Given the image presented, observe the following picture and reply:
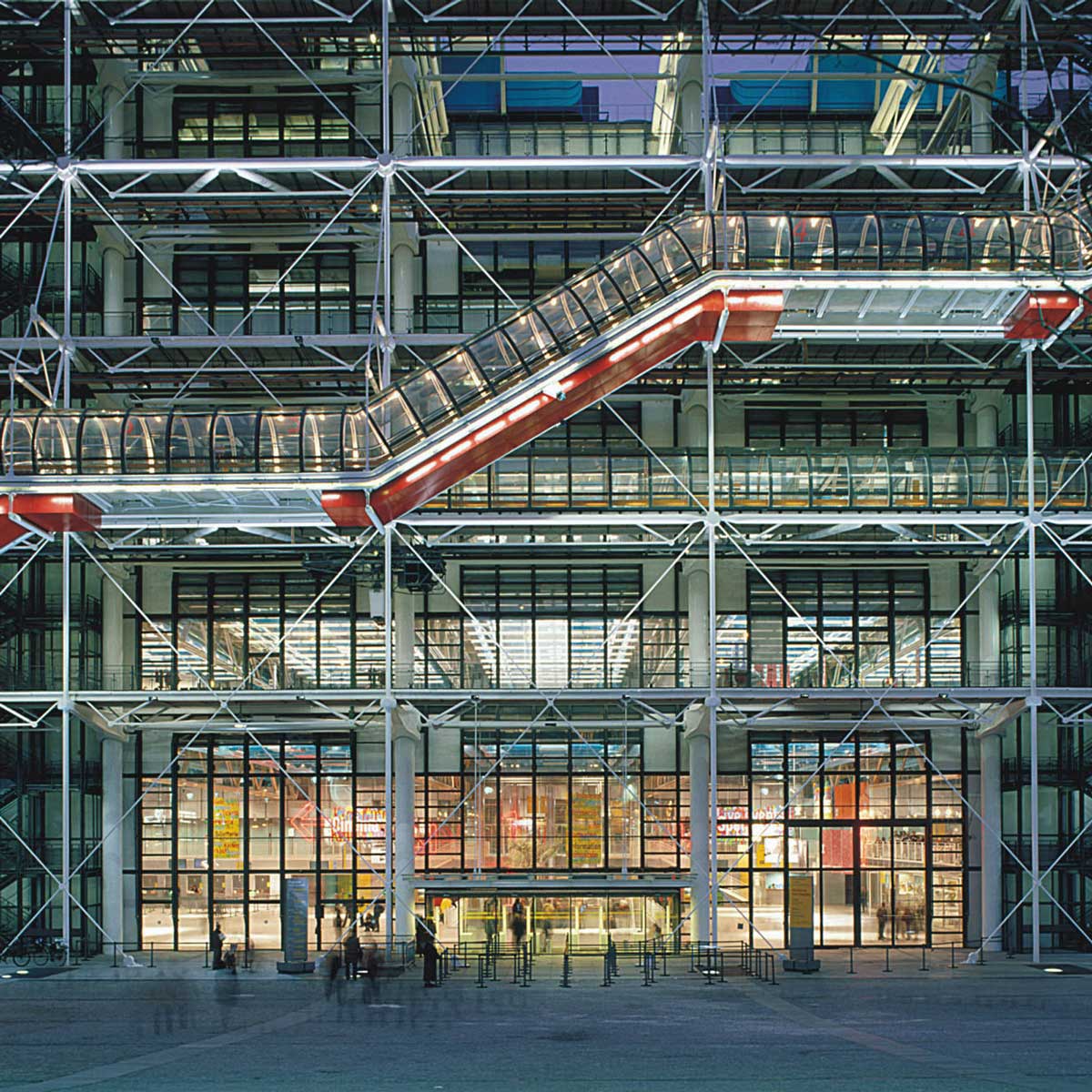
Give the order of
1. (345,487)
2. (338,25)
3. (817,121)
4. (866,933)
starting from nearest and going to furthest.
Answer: (345,487) → (338,25) → (866,933) → (817,121)

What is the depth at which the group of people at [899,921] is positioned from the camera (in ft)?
94.2

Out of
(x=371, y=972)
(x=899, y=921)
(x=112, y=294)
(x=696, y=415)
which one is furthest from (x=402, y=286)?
(x=899, y=921)

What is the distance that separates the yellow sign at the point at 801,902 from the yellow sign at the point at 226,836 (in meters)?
10.8

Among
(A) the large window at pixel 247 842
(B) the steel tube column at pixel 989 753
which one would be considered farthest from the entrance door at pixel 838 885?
(A) the large window at pixel 247 842

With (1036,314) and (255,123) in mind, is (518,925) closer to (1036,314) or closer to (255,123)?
(1036,314)

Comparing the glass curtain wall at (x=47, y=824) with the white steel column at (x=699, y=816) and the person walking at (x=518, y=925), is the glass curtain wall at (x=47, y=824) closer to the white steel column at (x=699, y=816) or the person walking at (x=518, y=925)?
the person walking at (x=518, y=925)

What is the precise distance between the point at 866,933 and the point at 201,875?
41.8ft

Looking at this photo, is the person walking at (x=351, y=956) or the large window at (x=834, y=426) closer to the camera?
the person walking at (x=351, y=956)

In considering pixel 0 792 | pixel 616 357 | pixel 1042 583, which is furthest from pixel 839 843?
pixel 0 792

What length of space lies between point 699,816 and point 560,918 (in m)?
3.24

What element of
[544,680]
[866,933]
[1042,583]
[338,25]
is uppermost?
[338,25]

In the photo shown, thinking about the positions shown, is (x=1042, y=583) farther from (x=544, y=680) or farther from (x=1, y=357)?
(x=1, y=357)

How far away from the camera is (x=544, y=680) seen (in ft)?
95.0

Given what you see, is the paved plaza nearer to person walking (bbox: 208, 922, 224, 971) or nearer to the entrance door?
person walking (bbox: 208, 922, 224, 971)
